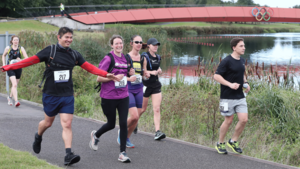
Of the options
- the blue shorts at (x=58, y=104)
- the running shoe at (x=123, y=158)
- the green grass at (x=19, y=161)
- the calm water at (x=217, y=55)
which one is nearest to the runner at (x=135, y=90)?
the running shoe at (x=123, y=158)

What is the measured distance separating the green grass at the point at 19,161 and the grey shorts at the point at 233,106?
8.93 ft

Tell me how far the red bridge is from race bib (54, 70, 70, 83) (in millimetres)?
49291

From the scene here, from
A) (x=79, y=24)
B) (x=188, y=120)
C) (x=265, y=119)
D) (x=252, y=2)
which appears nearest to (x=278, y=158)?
(x=265, y=119)

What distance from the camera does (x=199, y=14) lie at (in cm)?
5453

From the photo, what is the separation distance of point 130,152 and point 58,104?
160 cm

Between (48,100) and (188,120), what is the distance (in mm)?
3961

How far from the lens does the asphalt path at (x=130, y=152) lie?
16.9 ft

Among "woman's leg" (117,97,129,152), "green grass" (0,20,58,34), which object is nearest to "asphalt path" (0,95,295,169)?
"woman's leg" (117,97,129,152)

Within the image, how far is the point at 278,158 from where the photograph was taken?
6027 mm

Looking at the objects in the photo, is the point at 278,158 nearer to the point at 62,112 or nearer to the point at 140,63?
the point at 140,63

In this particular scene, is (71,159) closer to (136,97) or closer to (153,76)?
(136,97)

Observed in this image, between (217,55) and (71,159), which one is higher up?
(217,55)

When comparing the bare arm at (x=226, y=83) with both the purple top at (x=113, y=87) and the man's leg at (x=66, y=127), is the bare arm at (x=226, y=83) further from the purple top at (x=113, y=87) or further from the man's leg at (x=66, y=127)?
the man's leg at (x=66, y=127)

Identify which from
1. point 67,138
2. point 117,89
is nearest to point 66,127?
point 67,138
